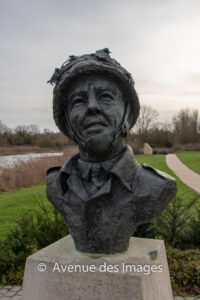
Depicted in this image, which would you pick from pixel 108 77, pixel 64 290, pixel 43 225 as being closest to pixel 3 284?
pixel 43 225

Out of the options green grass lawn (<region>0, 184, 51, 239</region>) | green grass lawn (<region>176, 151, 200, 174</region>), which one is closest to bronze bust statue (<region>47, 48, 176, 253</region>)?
green grass lawn (<region>0, 184, 51, 239</region>)

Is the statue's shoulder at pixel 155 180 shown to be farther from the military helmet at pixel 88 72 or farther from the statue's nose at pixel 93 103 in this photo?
the statue's nose at pixel 93 103

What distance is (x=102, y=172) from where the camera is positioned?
8.44 ft

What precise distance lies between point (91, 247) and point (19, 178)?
1074cm

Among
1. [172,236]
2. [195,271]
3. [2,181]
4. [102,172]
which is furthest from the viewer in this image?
[2,181]

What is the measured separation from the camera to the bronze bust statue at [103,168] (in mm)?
2428

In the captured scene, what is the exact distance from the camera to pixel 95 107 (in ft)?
7.71

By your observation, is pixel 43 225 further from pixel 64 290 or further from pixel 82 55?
pixel 82 55

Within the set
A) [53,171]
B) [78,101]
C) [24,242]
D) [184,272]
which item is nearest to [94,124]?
[78,101]

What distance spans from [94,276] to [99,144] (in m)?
1.16

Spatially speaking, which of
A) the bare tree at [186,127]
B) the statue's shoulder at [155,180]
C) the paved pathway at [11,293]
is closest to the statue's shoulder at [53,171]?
the statue's shoulder at [155,180]

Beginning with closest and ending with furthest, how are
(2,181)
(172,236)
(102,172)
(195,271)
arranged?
(102,172)
(195,271)
(172,236)
(2,181)

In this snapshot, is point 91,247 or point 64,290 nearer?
point 64,290

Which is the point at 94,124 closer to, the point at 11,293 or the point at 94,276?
the point at 94,276
